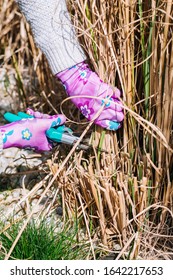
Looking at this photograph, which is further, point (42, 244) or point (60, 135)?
point (60, 135)

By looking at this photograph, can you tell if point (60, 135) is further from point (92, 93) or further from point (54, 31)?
point (54, 31)

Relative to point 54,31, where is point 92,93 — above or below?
below

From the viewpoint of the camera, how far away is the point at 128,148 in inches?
64.3

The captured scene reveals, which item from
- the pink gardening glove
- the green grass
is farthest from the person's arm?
the green grass

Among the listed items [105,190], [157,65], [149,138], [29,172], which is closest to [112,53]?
[157,65]

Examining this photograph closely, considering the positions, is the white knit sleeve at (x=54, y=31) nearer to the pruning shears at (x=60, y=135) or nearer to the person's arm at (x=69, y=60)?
the person's arm at (x=69, y=60)

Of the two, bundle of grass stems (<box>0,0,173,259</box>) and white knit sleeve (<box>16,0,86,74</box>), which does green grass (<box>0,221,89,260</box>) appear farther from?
white knit sleeve (<box>16,0,86,74</box>)

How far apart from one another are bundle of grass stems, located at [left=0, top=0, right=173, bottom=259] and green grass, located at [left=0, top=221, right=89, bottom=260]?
0.16ft

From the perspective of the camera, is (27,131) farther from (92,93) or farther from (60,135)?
(92,93)

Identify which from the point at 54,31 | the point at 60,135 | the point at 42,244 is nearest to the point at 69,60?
the point at 54,31

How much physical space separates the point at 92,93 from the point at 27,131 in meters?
0.19

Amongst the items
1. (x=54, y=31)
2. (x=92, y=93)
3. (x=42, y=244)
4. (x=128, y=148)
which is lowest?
(x=42, y=244)

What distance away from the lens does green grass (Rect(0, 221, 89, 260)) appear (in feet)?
5.03
